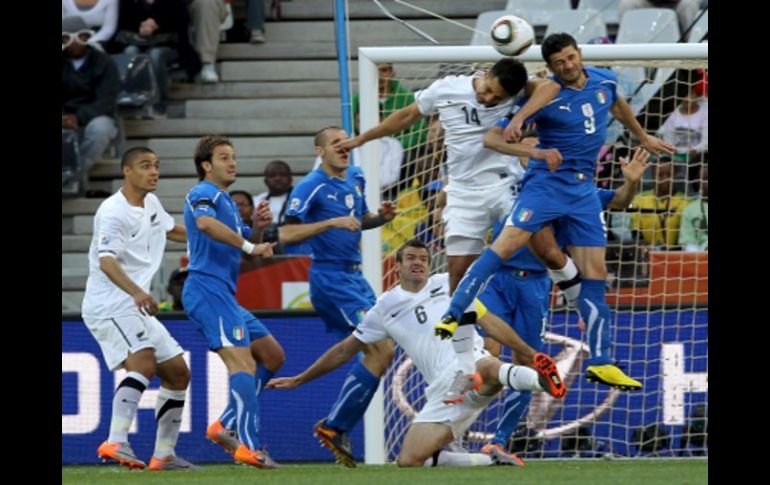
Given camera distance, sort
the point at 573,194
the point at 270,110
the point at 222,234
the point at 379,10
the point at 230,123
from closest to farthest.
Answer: the point at 573,194
the point at 222,234
the point at 230,123
the point at 270,110
the point at 379,10

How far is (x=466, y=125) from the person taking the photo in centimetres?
1184

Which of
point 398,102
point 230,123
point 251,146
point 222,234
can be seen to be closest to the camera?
point 222,234

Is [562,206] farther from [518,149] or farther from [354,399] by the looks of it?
[354,399]

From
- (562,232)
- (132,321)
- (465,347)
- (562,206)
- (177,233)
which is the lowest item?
(465,347)

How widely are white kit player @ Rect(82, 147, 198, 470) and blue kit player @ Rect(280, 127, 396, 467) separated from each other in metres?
0.95

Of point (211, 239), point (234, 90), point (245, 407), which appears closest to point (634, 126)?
point (211, 239)

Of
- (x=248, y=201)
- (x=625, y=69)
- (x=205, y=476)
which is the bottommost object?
(x=205, y=476)

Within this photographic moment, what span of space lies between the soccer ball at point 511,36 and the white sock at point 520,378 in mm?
1899

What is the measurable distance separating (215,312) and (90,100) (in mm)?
6702

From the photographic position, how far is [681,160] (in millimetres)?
14789

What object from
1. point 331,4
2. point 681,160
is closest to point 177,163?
point 331,4

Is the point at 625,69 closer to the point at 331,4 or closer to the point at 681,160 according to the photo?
the point at 681,160

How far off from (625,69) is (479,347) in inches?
161

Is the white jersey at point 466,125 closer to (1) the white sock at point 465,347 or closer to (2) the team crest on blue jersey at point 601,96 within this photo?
(2) the team crest on blue jersey at point 601,96
